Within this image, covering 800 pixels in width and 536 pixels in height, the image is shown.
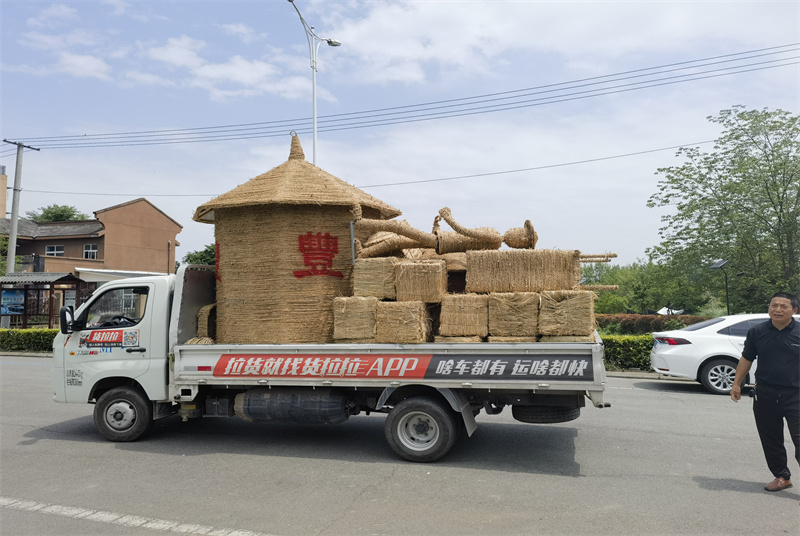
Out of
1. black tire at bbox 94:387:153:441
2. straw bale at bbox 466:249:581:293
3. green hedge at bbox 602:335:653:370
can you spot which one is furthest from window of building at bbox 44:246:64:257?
straw bale at bbox 466:249:581:293

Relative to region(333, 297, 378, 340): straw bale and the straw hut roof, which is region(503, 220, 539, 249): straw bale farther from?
the straw hut roof

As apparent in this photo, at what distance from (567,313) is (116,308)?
18.7 feet

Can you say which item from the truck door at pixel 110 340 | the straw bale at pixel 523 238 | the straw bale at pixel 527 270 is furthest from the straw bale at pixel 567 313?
the truck door at pixel 110 340

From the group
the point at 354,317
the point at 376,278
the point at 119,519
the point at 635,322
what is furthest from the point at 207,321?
the point at 635,322

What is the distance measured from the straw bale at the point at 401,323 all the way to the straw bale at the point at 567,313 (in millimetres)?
1308

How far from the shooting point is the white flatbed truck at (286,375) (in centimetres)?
587

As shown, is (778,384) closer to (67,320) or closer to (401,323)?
(401,323)

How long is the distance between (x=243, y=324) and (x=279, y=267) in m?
0.89

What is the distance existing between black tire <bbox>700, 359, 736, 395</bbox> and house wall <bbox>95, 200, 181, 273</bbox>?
39.8 metres

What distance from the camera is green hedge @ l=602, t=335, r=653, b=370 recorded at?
1405 centimetres

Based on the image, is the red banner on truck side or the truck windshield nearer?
the red banner on truck side

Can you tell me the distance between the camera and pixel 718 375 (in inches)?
420

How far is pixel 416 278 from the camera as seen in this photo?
21.2ft

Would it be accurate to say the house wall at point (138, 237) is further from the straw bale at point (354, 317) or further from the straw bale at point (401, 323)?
the straw bale at point (401, 323)
